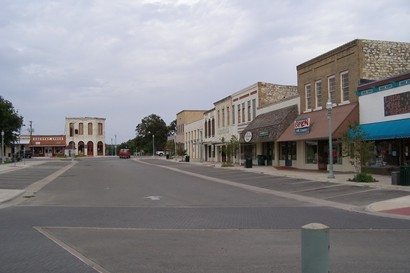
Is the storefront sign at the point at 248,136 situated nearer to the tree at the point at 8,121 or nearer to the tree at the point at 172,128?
the tree at the point at 8,121

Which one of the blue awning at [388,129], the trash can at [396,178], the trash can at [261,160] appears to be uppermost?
the blue awning at [388,129]

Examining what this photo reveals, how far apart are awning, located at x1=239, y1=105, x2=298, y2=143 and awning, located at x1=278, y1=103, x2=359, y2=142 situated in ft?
2.29

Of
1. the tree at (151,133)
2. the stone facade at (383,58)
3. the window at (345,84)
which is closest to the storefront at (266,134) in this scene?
the window at (345,84)

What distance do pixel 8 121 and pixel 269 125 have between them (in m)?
32.6

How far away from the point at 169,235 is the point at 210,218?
2817mm

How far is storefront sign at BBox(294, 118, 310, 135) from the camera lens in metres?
32.4

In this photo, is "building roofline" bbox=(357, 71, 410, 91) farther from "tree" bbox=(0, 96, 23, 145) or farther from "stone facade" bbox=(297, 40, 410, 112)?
"tree" bbox=(0, 96, 23, 145)

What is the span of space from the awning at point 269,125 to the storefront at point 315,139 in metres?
0.74

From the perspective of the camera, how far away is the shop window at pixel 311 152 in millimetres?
33594

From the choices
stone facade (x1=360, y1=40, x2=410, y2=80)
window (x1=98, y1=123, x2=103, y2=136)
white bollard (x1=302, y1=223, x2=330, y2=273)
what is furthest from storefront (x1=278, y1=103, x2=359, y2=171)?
window (x1=98, y1=123, x2=103, y2=136)

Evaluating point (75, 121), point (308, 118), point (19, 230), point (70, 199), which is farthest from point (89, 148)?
point (19, 230)

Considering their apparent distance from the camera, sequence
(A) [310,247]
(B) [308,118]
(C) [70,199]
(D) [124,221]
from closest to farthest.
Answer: (A) [310,247] < (D) [124,221] < (C) [70,199] < (B) [308,118]

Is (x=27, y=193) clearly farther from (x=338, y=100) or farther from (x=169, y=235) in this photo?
(x=338, y=100)

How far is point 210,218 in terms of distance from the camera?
12781 mm
